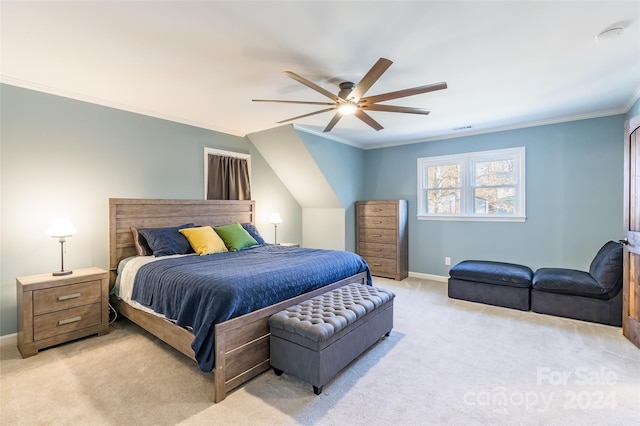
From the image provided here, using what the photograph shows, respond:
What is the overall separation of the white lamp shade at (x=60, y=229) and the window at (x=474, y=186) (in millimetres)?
4901

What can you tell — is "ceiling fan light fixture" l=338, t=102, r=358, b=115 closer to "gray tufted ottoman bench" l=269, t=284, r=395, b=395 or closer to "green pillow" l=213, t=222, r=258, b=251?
"gray tufted ottoman bench" l=269, t=284, r=395, b=395

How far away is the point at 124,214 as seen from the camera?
356cm

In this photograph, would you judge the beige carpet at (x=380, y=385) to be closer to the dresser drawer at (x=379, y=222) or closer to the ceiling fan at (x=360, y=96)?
the ceiling fan at (x=360, y=96)

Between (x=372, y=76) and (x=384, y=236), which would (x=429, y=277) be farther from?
(x=372, y=76)

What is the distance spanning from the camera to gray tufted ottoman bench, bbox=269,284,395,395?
6.80 feet

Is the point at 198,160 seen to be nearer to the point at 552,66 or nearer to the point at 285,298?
the point at 285,298

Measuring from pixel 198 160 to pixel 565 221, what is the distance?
5158 mm

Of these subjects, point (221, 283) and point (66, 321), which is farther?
point (66, 321)

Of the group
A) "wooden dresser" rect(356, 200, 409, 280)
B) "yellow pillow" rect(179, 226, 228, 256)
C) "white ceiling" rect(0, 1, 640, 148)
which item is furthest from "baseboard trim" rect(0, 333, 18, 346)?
"wooden dresser" rect(356, 200, 409, 280)

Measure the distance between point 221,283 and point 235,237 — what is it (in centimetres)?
185

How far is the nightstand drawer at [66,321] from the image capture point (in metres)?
2.68

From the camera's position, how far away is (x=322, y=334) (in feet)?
6.66

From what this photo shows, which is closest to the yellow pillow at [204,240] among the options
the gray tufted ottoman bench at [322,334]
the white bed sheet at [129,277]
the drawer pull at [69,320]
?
the white bed sheet at [129,277]

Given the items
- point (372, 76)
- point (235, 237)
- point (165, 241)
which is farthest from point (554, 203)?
point (165, 241)
